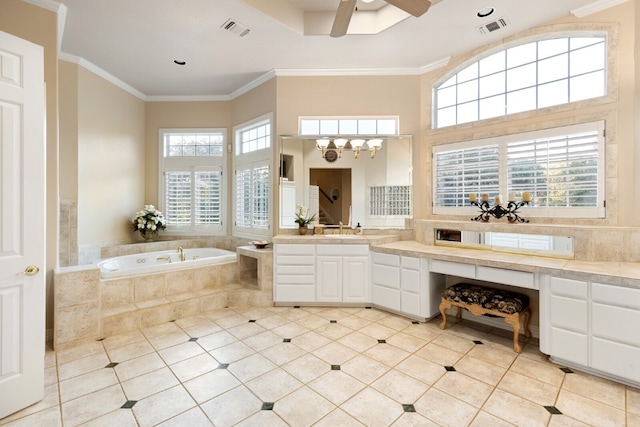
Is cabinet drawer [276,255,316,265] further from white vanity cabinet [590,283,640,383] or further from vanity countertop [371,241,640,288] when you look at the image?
white vanity cabinet [590,283,640,383]

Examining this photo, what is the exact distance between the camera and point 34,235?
78.6 inches

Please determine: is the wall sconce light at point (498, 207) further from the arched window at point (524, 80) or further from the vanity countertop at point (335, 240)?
the vanity countertop at point (335, 240)

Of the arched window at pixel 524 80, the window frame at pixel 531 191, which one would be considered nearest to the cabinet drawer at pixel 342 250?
the window frame at pixel 531 191

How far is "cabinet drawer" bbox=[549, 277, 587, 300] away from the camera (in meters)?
2.31

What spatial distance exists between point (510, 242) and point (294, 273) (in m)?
2.53

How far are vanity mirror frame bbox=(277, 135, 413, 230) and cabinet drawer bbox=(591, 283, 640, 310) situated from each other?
2.10 meters

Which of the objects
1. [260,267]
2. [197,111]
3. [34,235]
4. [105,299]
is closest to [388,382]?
[260,267]

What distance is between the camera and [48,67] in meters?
2.79

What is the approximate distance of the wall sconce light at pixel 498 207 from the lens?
3170mm

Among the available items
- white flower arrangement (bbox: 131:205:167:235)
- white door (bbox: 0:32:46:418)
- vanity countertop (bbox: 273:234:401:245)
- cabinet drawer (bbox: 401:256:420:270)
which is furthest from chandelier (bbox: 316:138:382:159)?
white flower arrangement (bbox: 131:205:167:235)

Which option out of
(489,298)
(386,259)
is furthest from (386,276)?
(489,298)

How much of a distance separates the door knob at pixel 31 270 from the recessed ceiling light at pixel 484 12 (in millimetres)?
4418

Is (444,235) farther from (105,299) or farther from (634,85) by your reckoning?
(105,299)

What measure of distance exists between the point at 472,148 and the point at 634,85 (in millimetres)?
1399
